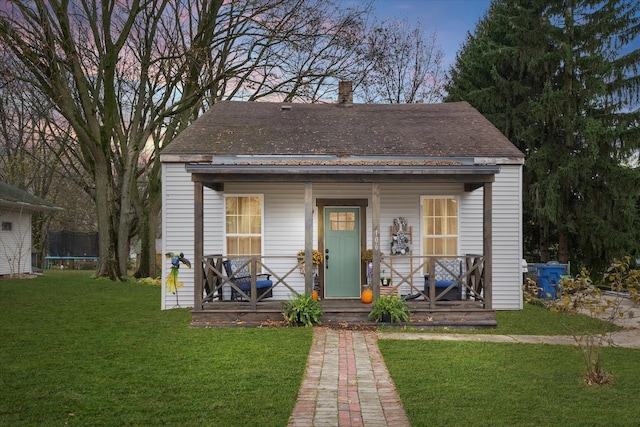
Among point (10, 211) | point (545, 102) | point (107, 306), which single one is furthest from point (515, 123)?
point (10, 211)

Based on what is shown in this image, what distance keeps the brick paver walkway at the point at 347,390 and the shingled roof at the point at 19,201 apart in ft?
50.7

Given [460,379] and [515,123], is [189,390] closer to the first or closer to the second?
[460,379]

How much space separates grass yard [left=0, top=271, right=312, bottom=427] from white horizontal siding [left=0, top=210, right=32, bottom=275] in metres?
9.76

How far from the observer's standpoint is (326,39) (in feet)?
72.2

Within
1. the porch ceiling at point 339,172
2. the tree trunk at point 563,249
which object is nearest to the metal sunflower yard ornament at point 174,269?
the porch ceiling at point 339,172

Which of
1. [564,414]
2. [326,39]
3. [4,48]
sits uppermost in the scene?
[326,39]

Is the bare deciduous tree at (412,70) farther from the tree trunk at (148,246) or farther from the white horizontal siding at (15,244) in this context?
the white horizontal siding at (15,244)

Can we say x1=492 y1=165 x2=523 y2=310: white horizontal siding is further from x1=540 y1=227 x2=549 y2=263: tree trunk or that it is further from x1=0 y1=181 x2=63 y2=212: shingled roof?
x1=0 y1=181 x2=63 y2=212: shingled roof

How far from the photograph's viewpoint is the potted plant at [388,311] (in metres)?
10.3

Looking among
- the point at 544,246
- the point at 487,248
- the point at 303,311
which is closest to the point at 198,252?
the point at 303,311

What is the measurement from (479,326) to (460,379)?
4072 millimetres

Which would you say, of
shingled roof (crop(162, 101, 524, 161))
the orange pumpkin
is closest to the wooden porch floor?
the orange pumpkin

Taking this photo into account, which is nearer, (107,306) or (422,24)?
(107,306)

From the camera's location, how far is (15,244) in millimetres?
21312
